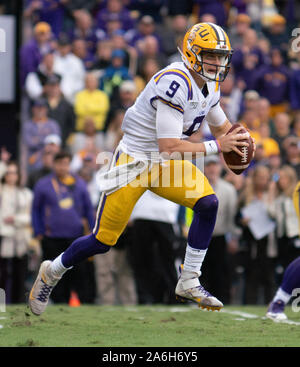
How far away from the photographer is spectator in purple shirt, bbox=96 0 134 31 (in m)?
13.9

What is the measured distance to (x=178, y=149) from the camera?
19.7 feet

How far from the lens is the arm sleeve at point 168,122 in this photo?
236 inches

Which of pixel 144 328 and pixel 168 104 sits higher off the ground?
pixel 168 104

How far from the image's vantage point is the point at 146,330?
6.42 m

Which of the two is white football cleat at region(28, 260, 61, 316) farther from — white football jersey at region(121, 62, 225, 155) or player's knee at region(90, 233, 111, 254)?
white football jersey at region(121, 62, 225, 155)

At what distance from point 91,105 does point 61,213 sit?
9.65 ft

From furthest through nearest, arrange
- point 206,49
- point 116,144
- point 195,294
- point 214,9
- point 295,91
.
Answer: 1. point 214,9
2. point 295,91
3. point 116,144
4. point 195,294
5. point 206,49

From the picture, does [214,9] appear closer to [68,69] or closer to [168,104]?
[68,69]

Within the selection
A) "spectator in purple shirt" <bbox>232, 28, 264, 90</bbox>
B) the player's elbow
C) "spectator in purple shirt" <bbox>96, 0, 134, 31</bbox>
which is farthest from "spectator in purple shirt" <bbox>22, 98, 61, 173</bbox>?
the player's elbow

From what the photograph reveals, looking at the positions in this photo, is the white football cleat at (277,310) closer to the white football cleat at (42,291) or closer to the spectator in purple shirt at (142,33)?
the white football cleat at (42,291)

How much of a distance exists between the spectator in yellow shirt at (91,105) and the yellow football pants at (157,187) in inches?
231

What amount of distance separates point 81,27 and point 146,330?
318 inches

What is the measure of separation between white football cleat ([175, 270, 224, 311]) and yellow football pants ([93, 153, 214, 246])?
0.60 meters

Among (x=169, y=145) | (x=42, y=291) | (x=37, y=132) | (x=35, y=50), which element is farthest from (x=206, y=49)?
(x=35, y=50)
